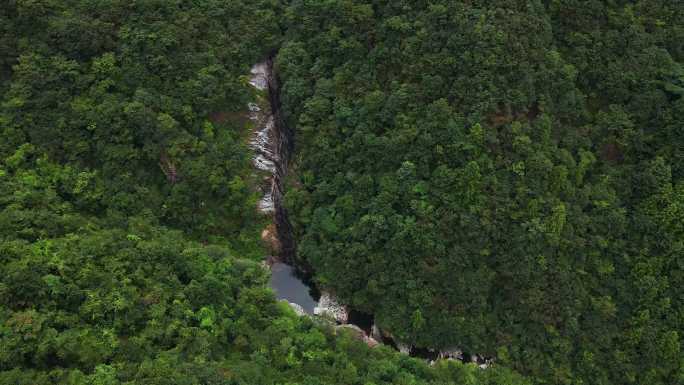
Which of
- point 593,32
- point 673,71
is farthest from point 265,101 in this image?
point 673,71

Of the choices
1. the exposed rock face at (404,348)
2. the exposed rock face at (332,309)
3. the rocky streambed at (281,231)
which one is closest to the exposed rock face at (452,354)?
the rocky streambed at (281,231)

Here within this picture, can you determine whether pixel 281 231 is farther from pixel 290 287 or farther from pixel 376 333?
pixel 376 333

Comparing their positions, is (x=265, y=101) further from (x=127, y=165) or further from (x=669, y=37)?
(x=669, y=37)

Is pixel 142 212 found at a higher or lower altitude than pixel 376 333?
higher

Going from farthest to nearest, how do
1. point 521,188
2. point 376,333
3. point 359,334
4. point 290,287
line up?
1. point 290,287
2. point 376,333
3. point 359,334
4. point 521,188

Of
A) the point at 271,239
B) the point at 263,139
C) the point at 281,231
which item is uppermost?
the point at 263,139

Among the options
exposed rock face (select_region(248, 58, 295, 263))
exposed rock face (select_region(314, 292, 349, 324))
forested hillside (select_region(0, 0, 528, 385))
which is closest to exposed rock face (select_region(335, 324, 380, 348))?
exposed rock face (select_region(314, 292, 349, 324))

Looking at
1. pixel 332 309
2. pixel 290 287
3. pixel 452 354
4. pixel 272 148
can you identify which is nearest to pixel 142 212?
pixel 272 148

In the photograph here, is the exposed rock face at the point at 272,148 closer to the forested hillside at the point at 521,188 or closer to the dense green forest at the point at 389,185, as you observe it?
the dense green forest at the point at 389,185
